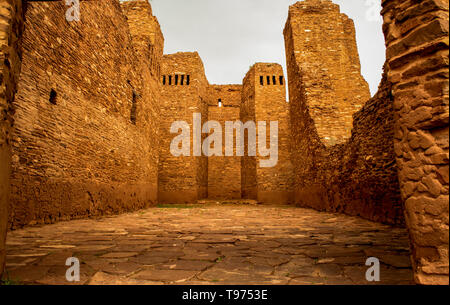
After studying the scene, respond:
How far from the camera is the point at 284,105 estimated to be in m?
14.8

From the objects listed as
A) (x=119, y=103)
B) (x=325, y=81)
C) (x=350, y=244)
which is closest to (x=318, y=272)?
(x=350, y=244)

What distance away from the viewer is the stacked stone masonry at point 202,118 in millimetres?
1624

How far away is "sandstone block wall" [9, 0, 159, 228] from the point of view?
14.7 feet

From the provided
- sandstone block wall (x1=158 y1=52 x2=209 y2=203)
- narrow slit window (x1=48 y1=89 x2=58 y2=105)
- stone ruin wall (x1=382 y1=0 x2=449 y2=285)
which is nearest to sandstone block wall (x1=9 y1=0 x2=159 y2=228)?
narrow slit window (x1=48 y1=89 x2=58 y2=105)

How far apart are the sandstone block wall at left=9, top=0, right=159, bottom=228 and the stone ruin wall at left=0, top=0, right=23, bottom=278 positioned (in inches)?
117

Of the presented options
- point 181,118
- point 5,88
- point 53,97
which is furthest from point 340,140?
point 181,118

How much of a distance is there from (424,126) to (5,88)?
291 centimetres

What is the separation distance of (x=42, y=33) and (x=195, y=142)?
10060mm

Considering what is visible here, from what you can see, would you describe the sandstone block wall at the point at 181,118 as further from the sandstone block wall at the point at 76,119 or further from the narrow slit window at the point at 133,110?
the narrow slit window at the point at 133,110

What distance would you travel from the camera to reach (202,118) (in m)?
16.1

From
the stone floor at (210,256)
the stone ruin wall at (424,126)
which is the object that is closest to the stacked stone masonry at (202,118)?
the stone ruin wall at (424,126)

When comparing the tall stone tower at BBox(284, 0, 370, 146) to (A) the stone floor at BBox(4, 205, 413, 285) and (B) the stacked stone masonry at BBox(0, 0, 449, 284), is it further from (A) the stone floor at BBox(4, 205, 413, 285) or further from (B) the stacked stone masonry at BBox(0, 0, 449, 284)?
(A) the stone floor at BBox(4, 205, 413, 285)

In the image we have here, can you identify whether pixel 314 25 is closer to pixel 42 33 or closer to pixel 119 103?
pixel 119 103

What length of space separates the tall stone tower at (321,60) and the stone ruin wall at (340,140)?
0.04 m
